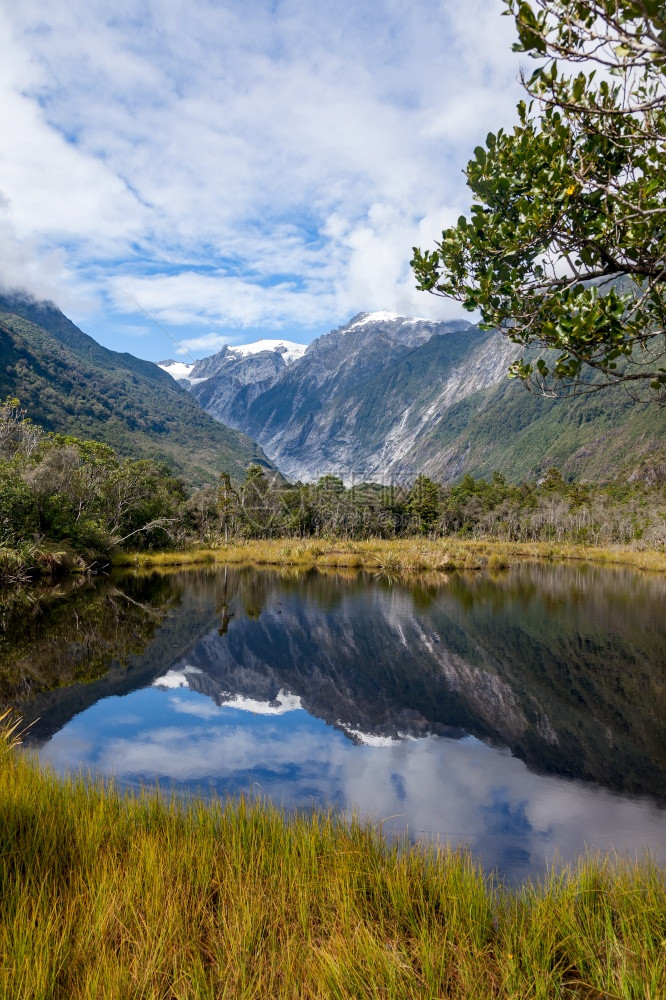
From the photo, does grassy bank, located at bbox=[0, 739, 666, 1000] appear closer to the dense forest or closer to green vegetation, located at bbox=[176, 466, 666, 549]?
the dense forest

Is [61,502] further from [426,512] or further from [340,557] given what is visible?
[426,512]

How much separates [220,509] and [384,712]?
47.9 meters

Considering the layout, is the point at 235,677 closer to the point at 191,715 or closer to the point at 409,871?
the point at 191,715

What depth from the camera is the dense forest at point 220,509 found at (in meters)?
27.7

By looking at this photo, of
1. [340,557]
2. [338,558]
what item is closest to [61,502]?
[338,558]

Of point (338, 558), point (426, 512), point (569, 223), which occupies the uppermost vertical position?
point (569, 223)

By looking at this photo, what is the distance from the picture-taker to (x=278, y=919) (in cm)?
335

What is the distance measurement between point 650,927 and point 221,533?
55.4 meters

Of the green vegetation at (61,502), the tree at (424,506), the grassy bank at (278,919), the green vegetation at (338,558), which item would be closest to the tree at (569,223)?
the grassy bank at (278,919)

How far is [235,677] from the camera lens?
39.8ft

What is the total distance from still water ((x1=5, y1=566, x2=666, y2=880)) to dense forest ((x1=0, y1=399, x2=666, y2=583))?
1039 centimetres

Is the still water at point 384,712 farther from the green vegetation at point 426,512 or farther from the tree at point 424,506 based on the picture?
the tree at point 424,506

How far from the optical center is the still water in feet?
21.8

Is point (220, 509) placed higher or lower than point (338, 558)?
higher
